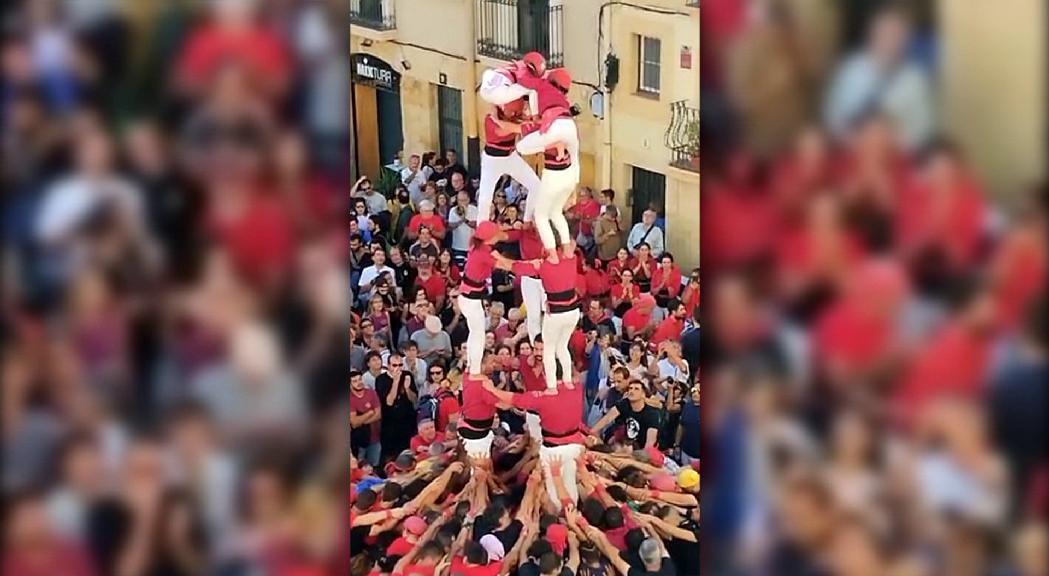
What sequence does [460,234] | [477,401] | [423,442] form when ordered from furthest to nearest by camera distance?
1. [460,234]
2. [423,442]
3. [477,401]

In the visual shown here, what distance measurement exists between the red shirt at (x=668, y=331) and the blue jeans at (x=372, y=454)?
128 cm

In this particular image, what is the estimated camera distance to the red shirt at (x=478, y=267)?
4668mm

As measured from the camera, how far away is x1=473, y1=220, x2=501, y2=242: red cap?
4609 millimetres

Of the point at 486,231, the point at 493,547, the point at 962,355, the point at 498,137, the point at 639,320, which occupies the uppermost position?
the point at 962,355

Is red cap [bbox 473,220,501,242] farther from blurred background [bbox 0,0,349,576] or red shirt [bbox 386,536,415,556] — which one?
blurred background [bbox 0,0,349,576]

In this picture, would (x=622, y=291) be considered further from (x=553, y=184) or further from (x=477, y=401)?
(x=553, y=184)

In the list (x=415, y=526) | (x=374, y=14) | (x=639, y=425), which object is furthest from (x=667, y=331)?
(x=374, y=14)

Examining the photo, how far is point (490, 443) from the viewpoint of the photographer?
16.0 ft

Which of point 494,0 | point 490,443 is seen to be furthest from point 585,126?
point 490,443

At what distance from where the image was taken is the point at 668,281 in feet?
21.3

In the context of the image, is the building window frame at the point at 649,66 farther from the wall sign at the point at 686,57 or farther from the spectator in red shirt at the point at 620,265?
the spectator in red shirt at the point at 620,265

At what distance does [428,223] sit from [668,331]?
1.57m

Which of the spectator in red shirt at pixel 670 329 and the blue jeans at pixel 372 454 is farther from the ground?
the spectator in red shirt at pixel 670 329

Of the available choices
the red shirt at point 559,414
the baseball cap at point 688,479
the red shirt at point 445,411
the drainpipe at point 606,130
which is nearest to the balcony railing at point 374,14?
the drainpipe at point 606,130
